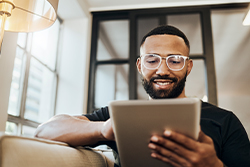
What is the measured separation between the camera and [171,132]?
2.05 ft

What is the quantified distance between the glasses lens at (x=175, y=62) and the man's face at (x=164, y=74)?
2cm

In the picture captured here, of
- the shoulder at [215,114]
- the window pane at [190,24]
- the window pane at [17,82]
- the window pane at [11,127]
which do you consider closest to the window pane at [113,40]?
the window pane at [190,24]

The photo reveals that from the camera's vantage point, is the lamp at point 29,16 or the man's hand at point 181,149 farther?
the lamp at point 29,16

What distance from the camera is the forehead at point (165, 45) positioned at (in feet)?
4.12

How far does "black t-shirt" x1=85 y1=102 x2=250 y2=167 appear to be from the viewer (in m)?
0.97

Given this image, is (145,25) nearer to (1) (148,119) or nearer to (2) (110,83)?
(2) (110,83)

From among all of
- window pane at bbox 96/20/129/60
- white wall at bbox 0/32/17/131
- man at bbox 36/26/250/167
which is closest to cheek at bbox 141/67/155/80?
man at bbox 36/26/250/167

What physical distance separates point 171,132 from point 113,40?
Answer: 3040 mm

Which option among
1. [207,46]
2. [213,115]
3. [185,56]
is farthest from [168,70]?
[207,46]

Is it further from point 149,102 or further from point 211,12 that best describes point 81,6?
point 149,102

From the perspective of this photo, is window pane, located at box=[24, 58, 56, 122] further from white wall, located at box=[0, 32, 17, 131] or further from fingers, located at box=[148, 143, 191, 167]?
fingers, located at box=[148, 143, 191, 167]

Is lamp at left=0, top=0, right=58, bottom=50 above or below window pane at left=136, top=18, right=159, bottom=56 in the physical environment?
below

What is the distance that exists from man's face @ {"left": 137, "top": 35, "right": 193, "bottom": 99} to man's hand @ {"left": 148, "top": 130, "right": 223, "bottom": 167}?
1.81ft

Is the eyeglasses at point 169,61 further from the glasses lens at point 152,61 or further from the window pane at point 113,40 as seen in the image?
the window pane at point 113,40
